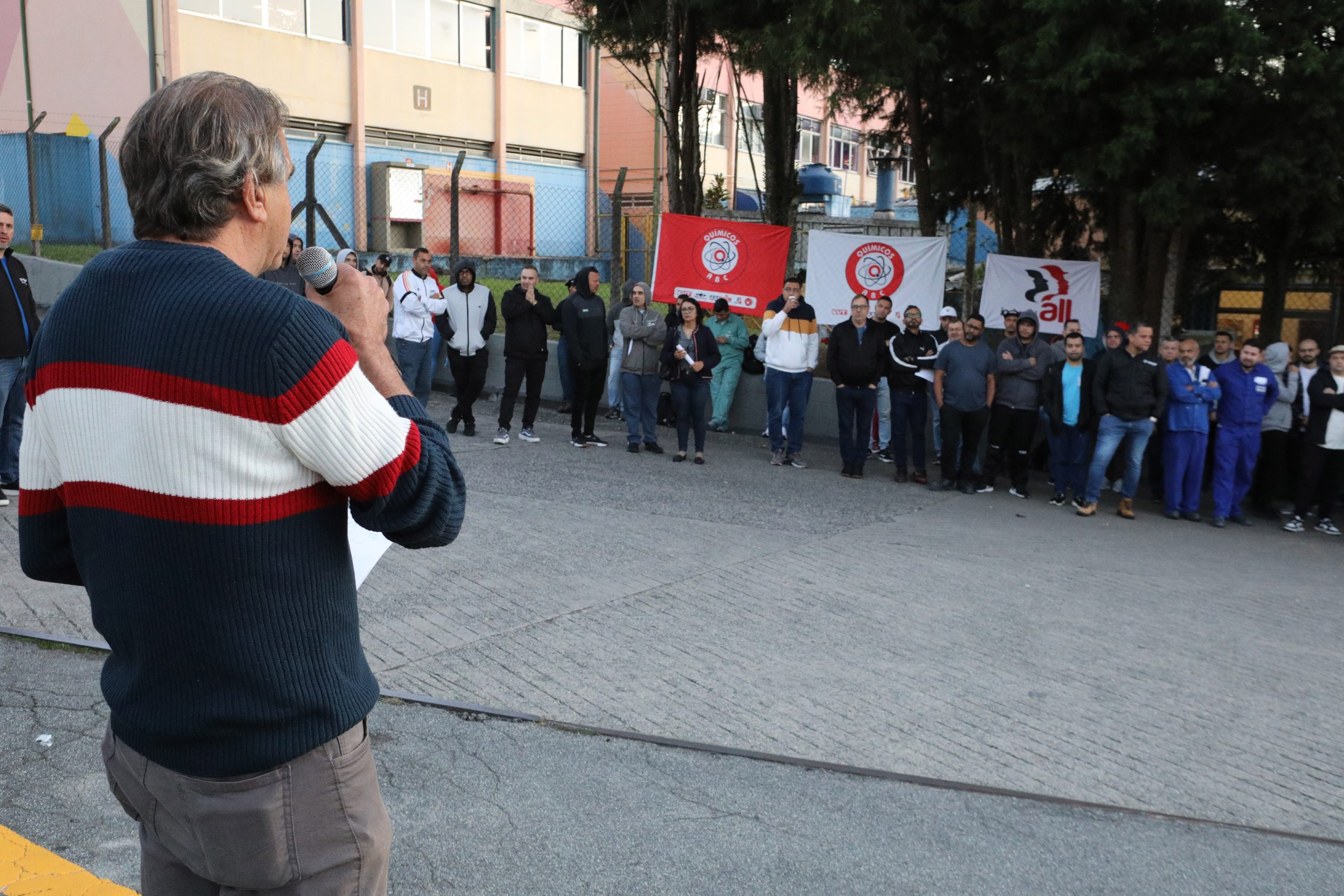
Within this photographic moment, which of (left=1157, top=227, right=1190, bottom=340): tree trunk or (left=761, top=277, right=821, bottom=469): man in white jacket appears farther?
(left=1157, top=227, right=1190, bottom=340): tree trunk

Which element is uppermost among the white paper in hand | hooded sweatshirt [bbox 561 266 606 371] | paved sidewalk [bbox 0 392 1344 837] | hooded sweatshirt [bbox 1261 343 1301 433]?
the white paper in hand

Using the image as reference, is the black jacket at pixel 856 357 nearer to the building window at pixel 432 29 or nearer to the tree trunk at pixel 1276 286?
Result: the tree trunk at pixel 1276 286

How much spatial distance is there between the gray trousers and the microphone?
750 mm

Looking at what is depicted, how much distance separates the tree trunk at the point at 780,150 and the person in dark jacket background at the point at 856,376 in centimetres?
324

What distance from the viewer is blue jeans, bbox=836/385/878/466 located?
39.6 ft

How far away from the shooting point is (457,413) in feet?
41.8

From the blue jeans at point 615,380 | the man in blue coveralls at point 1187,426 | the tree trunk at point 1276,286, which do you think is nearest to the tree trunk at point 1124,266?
the tree trunk at point 1276,286

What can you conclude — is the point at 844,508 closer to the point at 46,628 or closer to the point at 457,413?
the point at 457,413

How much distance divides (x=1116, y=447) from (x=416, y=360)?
7.23 meters

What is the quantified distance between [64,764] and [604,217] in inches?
1203

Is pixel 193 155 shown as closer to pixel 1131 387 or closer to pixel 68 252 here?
pixel 1131 387

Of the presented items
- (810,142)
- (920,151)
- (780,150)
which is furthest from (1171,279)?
(810,142)

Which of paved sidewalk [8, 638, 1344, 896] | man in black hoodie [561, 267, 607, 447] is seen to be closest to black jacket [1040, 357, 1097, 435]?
man in black hoodie [561, 267, 607, 447]

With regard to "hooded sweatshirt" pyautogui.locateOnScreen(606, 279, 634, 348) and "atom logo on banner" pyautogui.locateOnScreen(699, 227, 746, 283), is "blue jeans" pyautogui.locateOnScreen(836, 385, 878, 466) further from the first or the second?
"atom logo on banner" pyautogui.locateOnScreen(699, 227, 746, 283)
